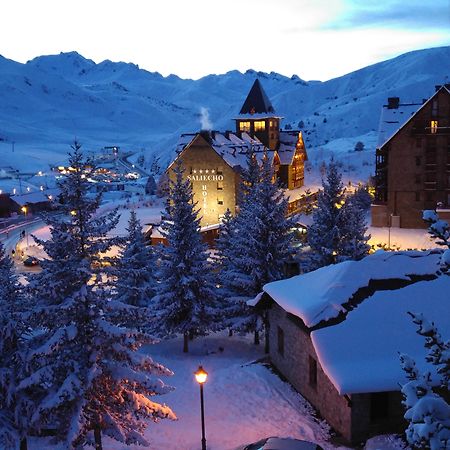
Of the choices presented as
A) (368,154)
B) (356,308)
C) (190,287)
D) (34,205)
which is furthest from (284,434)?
(368,154)

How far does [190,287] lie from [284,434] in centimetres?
1225

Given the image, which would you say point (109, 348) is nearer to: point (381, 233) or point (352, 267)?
point (352, 267)

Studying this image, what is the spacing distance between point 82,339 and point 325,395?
→ 8.06 m

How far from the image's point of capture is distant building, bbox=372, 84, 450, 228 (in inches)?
2045

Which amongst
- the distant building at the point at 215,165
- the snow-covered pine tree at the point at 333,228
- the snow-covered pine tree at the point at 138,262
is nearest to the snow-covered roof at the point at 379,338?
the snow-covered pine tree at the point at 333,228

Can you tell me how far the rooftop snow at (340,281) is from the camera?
60.8 ft

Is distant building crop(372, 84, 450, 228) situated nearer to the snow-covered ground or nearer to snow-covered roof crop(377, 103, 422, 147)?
snow-covered roof crop(377, 103, 422, 147)

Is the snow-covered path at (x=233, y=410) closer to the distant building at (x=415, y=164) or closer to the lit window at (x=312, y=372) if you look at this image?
the lit window at (x=312, y=372)

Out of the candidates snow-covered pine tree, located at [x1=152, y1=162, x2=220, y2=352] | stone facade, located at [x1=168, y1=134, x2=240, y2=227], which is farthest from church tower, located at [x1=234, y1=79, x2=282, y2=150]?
snow-covered pine tree, located at [x1=152, y1=162, x2=220, y2=352]

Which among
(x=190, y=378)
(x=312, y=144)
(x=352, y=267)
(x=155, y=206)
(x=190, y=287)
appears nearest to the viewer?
(x=352, y=267)

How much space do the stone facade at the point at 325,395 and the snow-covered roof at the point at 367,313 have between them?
92 cm

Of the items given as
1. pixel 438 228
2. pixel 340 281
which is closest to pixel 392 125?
pixel 340 281

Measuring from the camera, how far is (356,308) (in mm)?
18406

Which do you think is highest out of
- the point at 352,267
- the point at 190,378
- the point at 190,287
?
the point at 352,267
